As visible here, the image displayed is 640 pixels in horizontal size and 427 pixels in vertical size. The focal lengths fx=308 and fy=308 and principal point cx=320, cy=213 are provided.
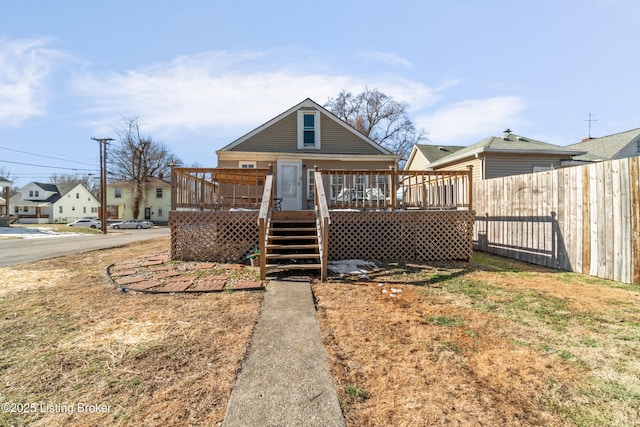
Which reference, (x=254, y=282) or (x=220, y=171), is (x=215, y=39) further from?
(x=254, y=282)

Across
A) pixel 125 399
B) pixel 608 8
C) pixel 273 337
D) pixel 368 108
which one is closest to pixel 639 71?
pixel 608 8

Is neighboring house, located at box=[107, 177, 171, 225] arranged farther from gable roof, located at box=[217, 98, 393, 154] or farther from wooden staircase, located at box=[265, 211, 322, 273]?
wooden staircase, located at box=[265, 211, 322, 273]

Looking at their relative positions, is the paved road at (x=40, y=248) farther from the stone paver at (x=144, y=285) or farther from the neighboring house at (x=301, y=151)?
the neighboring house at (x=301, y=151)

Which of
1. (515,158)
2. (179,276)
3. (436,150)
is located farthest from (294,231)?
(436,150)

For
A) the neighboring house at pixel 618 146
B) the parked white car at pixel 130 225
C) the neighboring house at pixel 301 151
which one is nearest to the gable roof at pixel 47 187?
the parked white car at pixel 130 225

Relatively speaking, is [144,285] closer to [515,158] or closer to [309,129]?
[309,129]

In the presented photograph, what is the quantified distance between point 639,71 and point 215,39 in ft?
44.5

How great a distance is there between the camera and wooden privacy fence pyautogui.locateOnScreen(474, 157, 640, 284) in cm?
524

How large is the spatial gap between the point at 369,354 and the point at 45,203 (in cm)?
5879

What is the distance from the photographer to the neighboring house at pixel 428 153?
59.6ft

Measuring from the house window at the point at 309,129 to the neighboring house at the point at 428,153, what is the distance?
791 centimetres

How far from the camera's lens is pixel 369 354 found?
2.70m

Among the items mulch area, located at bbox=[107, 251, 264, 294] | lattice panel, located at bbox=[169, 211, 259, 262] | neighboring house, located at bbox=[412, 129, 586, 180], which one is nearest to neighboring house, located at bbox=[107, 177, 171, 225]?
lattice panel, located at bbox=[169, 211, 259, 262]

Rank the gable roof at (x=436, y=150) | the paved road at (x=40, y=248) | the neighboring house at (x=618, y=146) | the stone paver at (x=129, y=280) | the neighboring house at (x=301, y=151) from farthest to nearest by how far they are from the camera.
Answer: the neighboring house at (x=618, y=146), the gable roof at (x=436, y=150), the neighboring house at (x=301, y=151), the paved road at (x=40, y=248), the stone paver at (x=129, y=280)
